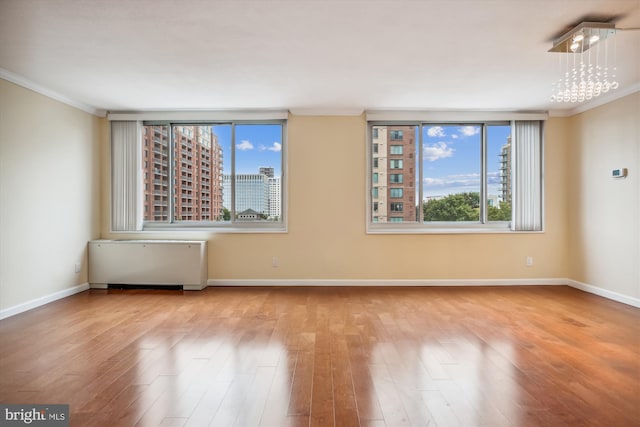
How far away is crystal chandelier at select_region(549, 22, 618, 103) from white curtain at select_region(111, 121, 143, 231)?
17.3 feet

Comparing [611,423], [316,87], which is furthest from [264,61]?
[611,423]

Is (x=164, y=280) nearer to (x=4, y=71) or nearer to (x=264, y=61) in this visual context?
(x=4, y=71)

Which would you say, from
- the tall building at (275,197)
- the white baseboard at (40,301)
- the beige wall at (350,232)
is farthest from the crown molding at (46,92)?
the tall building at (275,197)

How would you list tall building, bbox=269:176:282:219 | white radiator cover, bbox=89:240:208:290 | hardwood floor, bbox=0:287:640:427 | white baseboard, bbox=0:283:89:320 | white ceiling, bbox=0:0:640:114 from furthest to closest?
tall building, bbox=269:176:282:219
white radiator cover, bbox=89:240:208:290
white baseboard, bbox=0:283:89:320
white ceiling, bbox=0:0:640:114
hardwood floor, bbox=0:287:640:427

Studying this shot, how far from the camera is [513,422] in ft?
6.56

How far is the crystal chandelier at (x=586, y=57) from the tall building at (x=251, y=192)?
3783mm

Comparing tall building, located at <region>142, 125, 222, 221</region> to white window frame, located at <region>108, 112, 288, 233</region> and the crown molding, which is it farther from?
the crown molding

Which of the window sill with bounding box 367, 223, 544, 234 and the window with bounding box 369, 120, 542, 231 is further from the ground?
the window with bounding box 369, 120, 542, 231

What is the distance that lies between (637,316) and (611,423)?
273 centimetres

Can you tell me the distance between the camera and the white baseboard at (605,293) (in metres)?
4.49

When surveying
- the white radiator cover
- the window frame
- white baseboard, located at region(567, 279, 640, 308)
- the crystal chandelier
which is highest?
the crystal chandelier

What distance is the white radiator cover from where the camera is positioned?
17.5ft

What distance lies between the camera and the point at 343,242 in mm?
5574

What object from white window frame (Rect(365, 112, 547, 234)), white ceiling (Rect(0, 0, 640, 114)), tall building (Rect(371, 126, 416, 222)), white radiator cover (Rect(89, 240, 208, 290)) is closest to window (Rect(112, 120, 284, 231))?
white radiator cover (Rect(89, 240, 208, 290))
